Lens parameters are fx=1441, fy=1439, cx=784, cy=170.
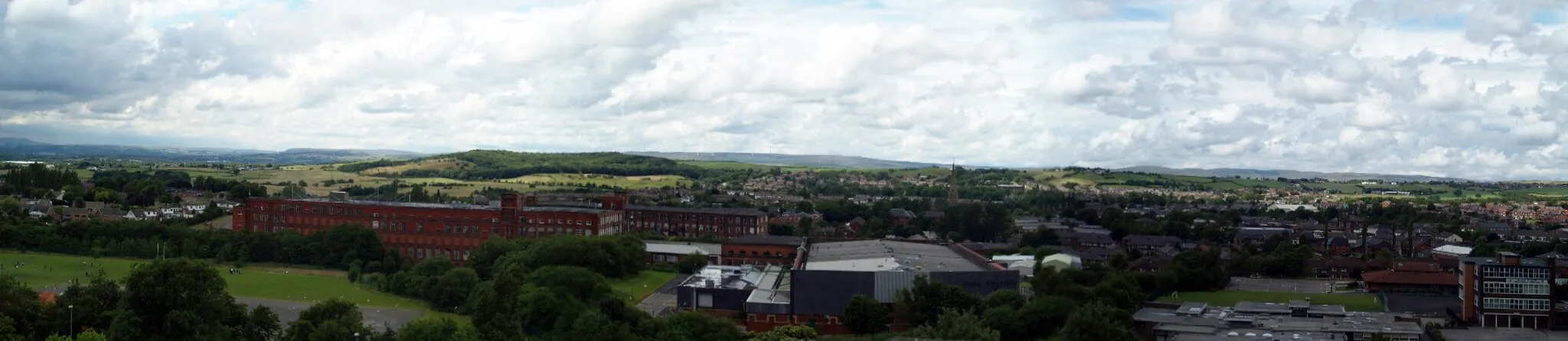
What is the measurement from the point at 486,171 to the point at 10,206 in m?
97.4

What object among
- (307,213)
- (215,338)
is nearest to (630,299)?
(215,338)

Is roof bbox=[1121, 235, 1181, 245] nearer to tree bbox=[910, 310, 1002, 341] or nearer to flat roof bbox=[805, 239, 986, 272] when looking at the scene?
flat roof bbox=[805, 239, 986, 272]

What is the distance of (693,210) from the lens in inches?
4227

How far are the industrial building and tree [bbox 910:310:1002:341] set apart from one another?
203 inches

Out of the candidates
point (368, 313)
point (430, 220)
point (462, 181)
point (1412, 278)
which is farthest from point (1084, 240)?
point (462, 181)

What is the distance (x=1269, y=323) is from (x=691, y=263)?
35470 mm

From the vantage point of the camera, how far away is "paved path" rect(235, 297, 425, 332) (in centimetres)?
5694

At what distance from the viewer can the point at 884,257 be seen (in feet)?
222

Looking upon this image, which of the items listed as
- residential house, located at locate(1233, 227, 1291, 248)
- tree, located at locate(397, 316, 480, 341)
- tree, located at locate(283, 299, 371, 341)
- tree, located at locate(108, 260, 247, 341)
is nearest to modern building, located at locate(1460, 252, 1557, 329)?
residential house, located at locate(1233, 227, 1291, 248)

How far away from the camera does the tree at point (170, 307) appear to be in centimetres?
4222

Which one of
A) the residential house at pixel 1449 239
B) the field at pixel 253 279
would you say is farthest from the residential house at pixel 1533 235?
the field at pixel 253 279

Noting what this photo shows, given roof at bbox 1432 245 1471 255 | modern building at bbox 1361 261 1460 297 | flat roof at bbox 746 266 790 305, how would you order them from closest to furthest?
flat roof at bbox 746 266 790 305 < modern building at bbox 1361 261 1460 297 < roof at bbox 1432 245 1471 255

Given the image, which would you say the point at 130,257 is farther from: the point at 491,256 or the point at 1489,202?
the point at 1489,202

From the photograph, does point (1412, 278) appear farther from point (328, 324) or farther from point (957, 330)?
point (328, 324)
